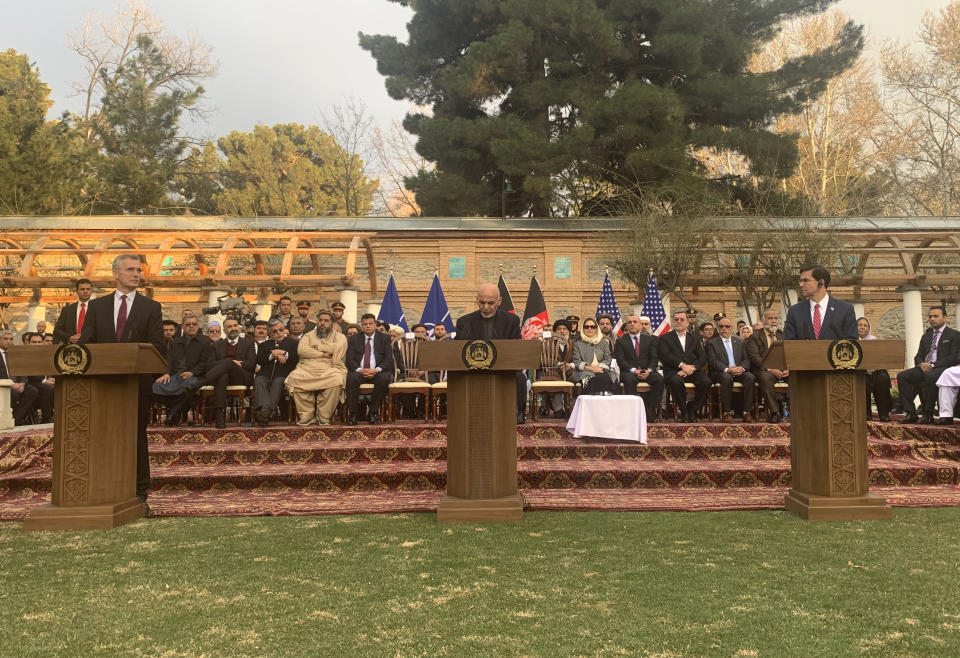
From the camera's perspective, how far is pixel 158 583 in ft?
11.7

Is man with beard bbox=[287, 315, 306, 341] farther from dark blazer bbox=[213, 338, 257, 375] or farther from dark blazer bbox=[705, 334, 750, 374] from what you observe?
dark blazer bbox=[705, 334, 750, 374]

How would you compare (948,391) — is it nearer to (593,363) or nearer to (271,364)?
(593,363)

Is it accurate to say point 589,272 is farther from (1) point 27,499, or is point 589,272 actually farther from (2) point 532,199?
(1) point 27,499

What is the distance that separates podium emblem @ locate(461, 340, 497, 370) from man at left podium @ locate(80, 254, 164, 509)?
2.47m

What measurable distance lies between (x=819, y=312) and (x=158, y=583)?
17.1ft

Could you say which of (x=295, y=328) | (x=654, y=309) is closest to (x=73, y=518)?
(x=295, y=328)

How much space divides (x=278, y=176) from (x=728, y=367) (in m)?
26.4

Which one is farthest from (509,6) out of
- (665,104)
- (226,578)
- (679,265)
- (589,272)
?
(226,578)

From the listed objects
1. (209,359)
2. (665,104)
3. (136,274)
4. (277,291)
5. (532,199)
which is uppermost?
(665,104)

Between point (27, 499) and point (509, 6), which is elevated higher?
point (509, 6)

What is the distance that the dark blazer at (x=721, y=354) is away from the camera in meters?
9.50

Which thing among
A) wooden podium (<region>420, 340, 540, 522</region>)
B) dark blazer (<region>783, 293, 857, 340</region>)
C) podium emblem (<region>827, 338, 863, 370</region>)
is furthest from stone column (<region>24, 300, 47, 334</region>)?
podium emblem (<region>827, 338, 863, 370</region>)

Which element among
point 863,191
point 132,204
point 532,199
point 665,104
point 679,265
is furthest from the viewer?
point 132,204

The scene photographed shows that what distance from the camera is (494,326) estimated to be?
6.01 m
